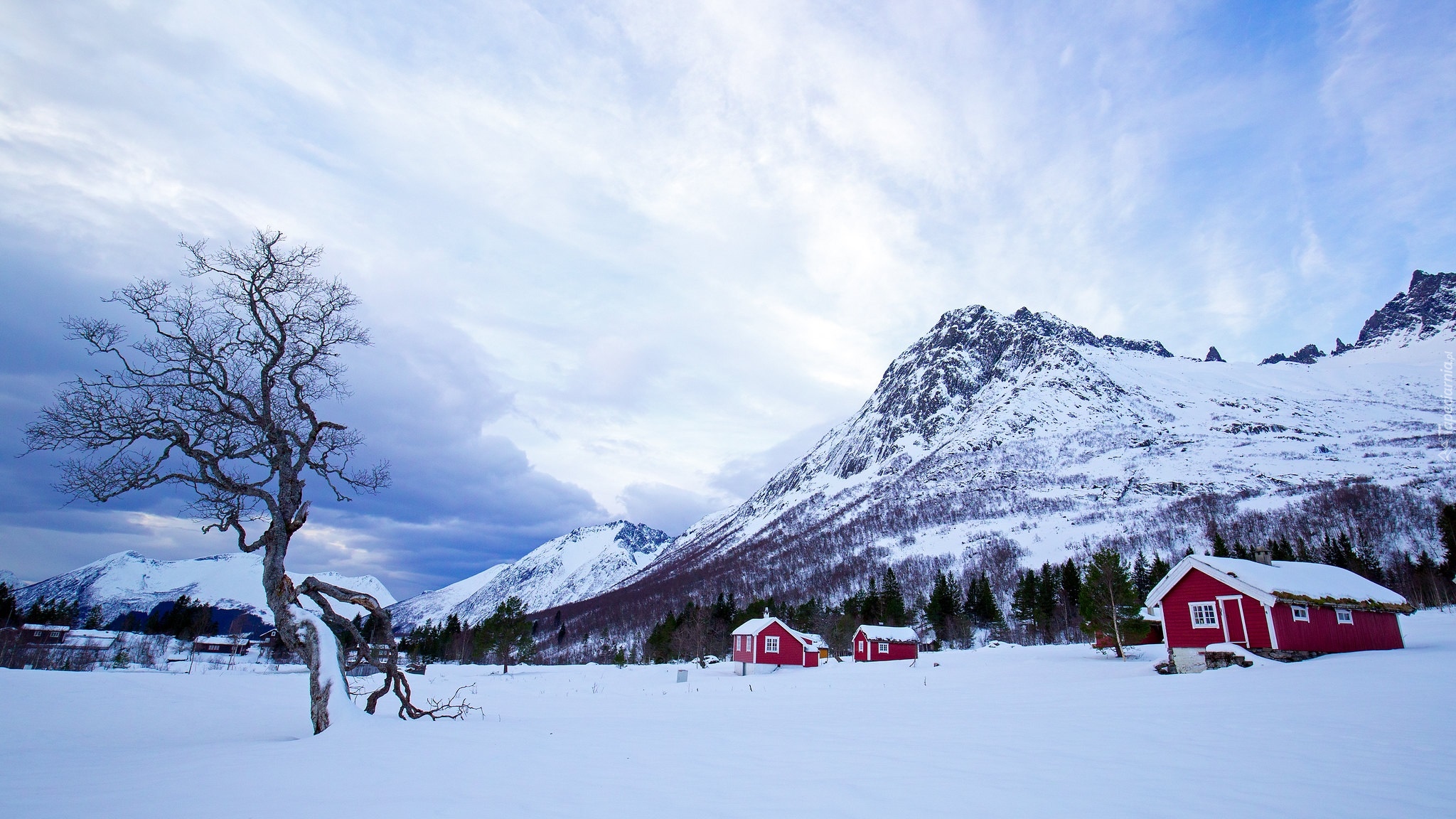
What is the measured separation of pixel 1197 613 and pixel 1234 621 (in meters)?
1.52

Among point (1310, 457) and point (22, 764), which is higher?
point (1310, 457)

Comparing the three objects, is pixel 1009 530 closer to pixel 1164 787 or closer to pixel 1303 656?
pixel 1303 656

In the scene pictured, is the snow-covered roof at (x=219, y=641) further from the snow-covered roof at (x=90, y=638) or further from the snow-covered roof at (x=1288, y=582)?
the snow-covered roof at (x=1288, y=582)

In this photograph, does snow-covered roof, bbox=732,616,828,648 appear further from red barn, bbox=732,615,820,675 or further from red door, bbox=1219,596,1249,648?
red door, bbox=1219,596,1249,648

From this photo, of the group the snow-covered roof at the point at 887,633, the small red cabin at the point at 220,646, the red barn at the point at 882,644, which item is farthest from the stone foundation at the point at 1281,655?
the small red cabin at the point at 220,646

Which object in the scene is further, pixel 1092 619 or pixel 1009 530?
pixel 1009 530

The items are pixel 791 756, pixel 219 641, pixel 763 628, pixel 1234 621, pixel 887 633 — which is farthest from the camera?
pixel 219 641

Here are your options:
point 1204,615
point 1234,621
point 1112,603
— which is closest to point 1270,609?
point 1234,621

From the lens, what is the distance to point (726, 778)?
23.6 ft

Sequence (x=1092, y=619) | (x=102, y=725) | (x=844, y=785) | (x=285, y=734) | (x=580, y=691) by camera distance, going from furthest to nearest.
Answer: (x=1092, y=619), (x=580, y=691), (x=102, y=725), (x=285, y=734), (x=844, y=785)

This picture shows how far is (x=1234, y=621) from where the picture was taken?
2570cm

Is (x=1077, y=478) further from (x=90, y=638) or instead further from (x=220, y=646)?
(x=90, y=638)

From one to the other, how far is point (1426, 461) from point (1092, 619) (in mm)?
146274

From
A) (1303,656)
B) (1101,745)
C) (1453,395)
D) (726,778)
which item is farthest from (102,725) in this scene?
(1453,395)
